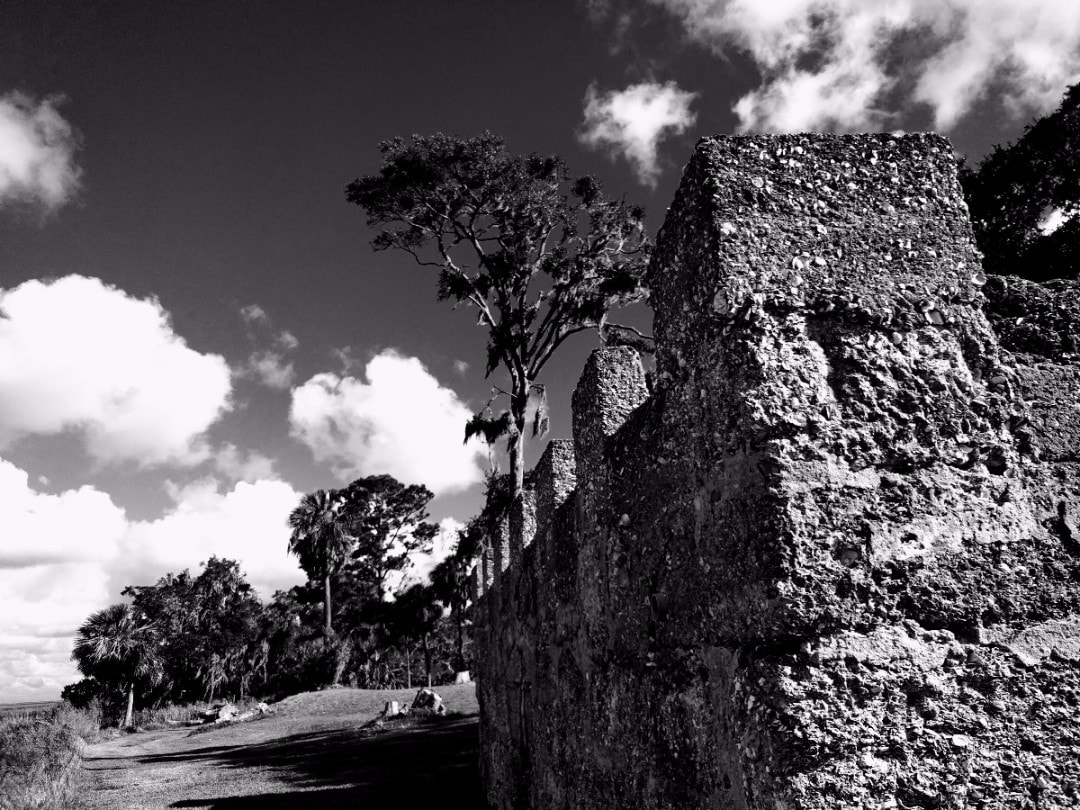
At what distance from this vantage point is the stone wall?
1.47 meters

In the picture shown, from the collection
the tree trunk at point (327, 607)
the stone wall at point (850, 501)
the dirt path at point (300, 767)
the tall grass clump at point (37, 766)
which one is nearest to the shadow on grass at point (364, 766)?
the dirt path at point (300, 767)

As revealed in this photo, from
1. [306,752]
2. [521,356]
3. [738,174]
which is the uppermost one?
[521,356]

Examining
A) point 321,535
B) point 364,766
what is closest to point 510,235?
point 364,766

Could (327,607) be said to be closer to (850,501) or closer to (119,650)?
(119,650)

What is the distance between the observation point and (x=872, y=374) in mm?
1699

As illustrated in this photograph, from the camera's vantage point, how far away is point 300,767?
14.8m

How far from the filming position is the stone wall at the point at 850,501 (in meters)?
1.47

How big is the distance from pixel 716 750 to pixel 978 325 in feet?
4.23

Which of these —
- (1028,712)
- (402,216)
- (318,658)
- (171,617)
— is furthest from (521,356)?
(171,617)

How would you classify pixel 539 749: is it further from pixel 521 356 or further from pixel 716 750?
pixel 521 356

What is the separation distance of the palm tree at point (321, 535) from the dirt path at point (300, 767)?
48.2 ft

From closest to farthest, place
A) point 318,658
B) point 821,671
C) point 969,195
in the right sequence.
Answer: point 821,671 → point 969,195 → point 318,658

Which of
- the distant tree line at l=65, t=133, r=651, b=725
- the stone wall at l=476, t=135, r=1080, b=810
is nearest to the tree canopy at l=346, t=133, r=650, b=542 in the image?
the distant tree line at l=65, t=133, r=651, b=725

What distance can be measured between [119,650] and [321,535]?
11.3 metres
